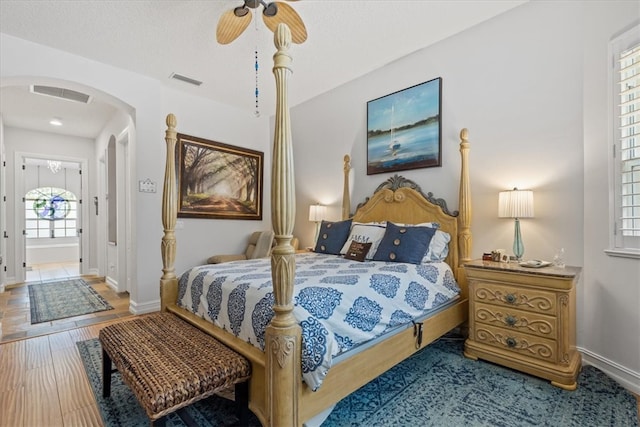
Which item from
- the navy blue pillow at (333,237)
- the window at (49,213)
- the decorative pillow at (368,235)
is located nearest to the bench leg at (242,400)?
the decorative pillow at (368,235)

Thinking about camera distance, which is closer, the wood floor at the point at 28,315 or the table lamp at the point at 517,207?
the table lamp at the point at 517,207

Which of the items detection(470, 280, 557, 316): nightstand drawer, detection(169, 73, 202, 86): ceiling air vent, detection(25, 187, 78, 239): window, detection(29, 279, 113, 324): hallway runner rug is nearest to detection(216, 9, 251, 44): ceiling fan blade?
detection(169, 73, 202, 86): ceiling air vent

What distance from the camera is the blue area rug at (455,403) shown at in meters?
1.65

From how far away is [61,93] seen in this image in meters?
3.91

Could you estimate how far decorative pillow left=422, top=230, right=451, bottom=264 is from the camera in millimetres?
2699

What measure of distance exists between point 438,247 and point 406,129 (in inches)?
55.5

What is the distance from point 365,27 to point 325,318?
2.64m

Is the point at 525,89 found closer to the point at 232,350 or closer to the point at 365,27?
the point at 365,27

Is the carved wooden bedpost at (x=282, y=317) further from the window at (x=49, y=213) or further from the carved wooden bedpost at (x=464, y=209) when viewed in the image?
the window at (x=49, y=213)

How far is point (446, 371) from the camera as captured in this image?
7.22ft

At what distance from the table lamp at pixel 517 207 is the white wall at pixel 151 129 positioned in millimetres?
3669

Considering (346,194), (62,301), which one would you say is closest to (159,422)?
(346,194)

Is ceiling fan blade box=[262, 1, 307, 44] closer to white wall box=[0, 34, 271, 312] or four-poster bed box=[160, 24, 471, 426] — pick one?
four-poster bed box=[160, 24, 471, 426]

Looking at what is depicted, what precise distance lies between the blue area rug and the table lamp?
947mm
